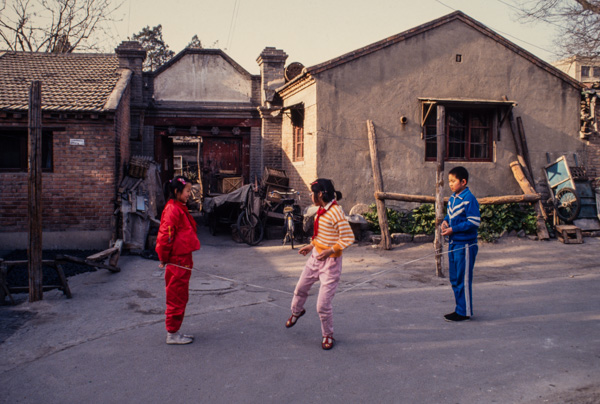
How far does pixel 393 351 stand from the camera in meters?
4.59

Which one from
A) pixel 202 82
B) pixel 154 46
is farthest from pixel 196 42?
pixel 202 82

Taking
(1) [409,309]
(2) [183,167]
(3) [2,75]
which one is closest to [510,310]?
(1) [409,309]

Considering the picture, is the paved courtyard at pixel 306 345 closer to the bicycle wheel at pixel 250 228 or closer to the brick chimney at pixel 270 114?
the bicycle wheel at pixel 250 228

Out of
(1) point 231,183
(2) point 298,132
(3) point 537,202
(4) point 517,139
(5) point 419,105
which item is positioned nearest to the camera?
(3) point 537,202

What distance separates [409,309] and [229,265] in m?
4.46

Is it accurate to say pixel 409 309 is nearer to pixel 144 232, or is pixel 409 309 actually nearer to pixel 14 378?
pixel 14 378

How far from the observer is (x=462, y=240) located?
5.66 m

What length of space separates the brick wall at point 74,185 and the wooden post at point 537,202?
34.2ft

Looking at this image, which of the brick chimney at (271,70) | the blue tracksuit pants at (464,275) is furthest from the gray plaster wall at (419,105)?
the blue tracksuit pants at (464,275)

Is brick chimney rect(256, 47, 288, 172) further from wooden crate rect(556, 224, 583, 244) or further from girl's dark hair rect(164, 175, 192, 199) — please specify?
girl's dark hair rect(164, 175, 192, 199)

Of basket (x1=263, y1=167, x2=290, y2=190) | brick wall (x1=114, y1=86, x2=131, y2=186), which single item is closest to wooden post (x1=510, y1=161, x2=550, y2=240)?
basket (x1=263, y1=167, x2=290, y2=190)

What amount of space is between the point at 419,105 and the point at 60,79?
1017 centimetres

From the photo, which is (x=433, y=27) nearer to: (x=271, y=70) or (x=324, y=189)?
(x=271, y=70)

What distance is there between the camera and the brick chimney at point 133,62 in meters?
15.3
